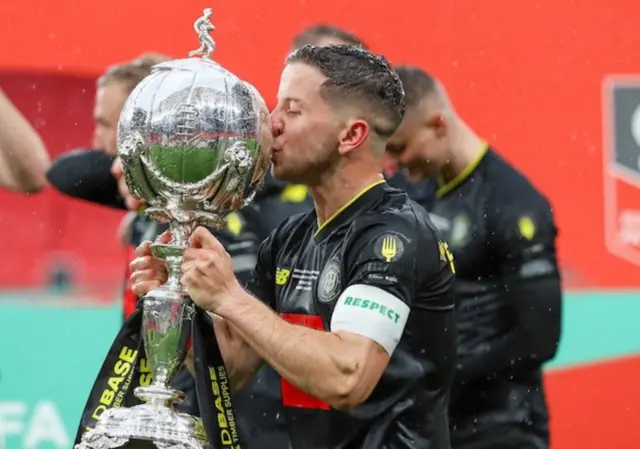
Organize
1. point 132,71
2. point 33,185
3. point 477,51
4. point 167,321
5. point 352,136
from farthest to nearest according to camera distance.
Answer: point 477,51 → point 33,185 → point 132,71 → point 352,136 → point 167,321

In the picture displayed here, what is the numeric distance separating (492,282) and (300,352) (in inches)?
71.8

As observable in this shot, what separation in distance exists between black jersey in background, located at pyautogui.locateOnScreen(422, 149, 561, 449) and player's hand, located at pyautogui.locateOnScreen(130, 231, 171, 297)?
158cm

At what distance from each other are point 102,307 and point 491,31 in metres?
1.45

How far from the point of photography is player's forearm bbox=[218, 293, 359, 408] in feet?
7.28

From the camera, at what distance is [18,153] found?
3.93 meters

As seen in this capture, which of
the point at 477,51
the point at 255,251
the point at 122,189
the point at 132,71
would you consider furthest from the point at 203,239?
the point at 477,51

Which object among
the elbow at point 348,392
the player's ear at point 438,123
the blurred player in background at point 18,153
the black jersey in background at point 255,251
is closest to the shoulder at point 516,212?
the player's ear at point 438,123

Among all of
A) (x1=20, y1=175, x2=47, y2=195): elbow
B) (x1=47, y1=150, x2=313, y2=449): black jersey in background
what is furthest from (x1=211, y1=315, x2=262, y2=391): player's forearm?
(x1=20, y1=175, x2=47, y2=195): elbow

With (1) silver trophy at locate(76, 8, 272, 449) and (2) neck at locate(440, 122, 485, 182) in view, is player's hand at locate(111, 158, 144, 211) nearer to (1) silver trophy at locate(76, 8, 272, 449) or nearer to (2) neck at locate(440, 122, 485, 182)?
(2) neck at locate(440, 122, 485, 182)

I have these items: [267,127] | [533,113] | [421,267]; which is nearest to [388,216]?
[421,267]

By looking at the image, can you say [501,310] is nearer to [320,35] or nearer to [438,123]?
[438,123]

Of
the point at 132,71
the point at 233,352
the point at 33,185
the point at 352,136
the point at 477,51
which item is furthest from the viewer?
the point at 477,51

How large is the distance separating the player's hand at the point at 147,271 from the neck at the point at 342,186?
0.92 ft

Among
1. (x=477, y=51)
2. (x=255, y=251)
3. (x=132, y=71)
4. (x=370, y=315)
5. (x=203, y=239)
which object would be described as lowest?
(x=370, y=315)
